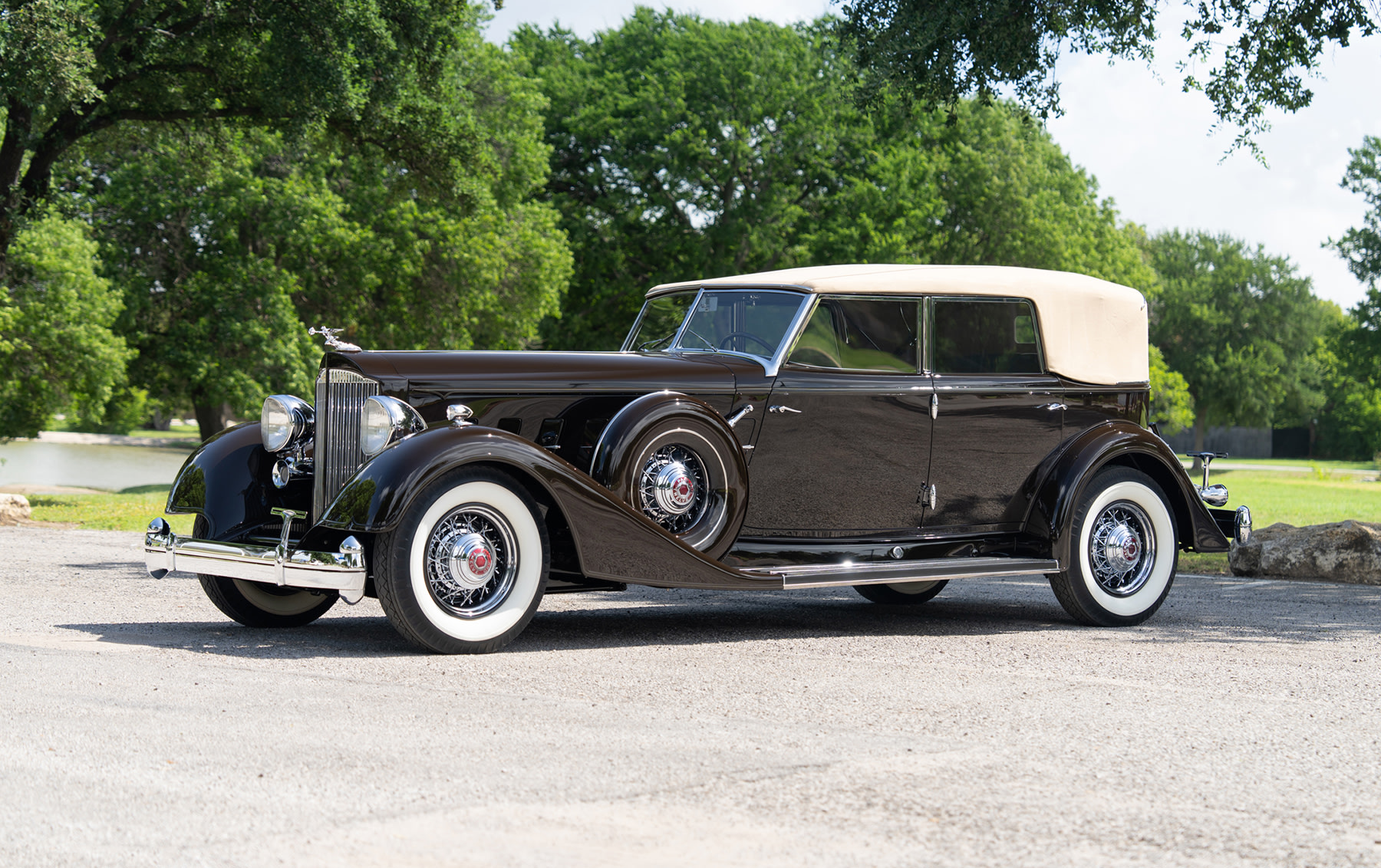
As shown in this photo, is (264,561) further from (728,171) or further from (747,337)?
(728,171)

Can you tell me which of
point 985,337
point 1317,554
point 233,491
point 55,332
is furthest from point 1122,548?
point 55,332

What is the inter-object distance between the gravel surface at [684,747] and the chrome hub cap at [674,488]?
70cm

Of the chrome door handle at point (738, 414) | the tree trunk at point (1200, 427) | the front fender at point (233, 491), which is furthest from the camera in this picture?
the tree trunk at point (1200, 427)

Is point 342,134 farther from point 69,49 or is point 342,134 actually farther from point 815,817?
point 815,817

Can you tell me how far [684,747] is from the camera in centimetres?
422

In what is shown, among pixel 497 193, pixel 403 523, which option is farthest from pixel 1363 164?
pixel 403 523

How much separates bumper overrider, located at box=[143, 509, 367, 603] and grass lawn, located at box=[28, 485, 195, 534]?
7434 millimetres

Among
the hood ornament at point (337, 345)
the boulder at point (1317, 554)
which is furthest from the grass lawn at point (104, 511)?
the boulder at point (1317, 554)

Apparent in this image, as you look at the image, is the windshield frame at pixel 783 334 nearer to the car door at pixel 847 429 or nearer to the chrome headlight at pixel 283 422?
the car door at pixel 847 429

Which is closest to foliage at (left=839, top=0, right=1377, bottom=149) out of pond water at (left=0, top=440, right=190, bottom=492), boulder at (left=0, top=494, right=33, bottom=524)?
boulder at (left=0, top=494, right=33, bottom=524)

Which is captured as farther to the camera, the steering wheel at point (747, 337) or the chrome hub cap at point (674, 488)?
the steering wheel at point (747, 337)

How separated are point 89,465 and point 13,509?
26787 millimetres

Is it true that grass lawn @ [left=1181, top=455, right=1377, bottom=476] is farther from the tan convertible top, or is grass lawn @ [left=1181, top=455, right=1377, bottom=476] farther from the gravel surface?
the gravel surface

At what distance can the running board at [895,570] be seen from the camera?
6.73 metres
